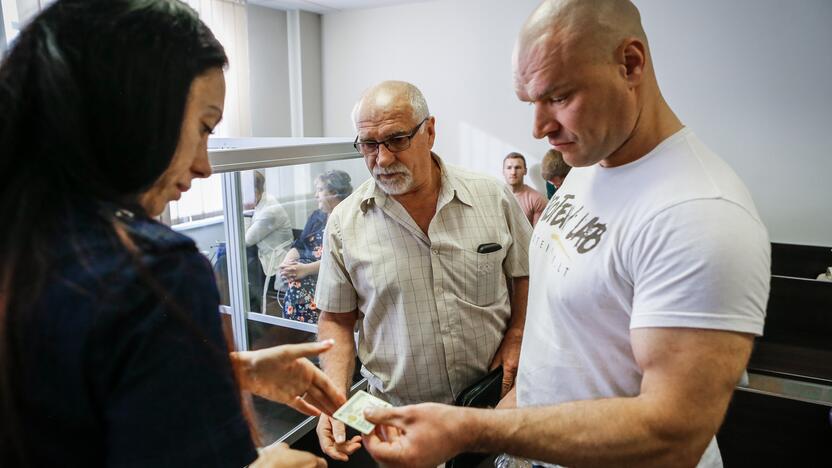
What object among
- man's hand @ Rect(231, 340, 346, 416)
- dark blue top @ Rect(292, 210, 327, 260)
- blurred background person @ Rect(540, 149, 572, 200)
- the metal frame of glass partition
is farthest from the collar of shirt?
blurred background person @ Rect(540, 149, 572, 200)

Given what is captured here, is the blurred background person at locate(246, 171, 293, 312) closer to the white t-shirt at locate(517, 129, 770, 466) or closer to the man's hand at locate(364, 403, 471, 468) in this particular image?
the white t-shirt at locate(517, 129, 770, 466)

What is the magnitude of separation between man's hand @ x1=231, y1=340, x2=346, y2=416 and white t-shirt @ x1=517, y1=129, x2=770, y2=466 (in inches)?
19.3

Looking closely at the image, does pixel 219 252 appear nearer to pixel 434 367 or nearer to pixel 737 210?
pixel 434 367

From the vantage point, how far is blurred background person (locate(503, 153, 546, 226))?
14.9ft

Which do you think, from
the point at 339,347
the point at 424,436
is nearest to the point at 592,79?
the point at 424,436

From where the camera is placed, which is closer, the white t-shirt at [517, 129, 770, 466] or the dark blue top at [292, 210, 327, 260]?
the white t-shirt at [517, 129, 770, 466]

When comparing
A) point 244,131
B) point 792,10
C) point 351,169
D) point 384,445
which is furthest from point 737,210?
point 244,131

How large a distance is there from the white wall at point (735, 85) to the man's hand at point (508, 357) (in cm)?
367

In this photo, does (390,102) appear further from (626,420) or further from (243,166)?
(626,420)

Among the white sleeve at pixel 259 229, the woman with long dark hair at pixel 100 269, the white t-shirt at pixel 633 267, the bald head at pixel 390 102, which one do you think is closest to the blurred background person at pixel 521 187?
the white sleeve at pixel 259 229

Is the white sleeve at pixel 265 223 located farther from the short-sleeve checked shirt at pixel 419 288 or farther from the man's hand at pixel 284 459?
the man's hand at pixel 284 459

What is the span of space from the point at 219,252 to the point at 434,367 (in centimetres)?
150

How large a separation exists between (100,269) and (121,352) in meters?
0.09

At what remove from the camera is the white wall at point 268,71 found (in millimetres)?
5445
